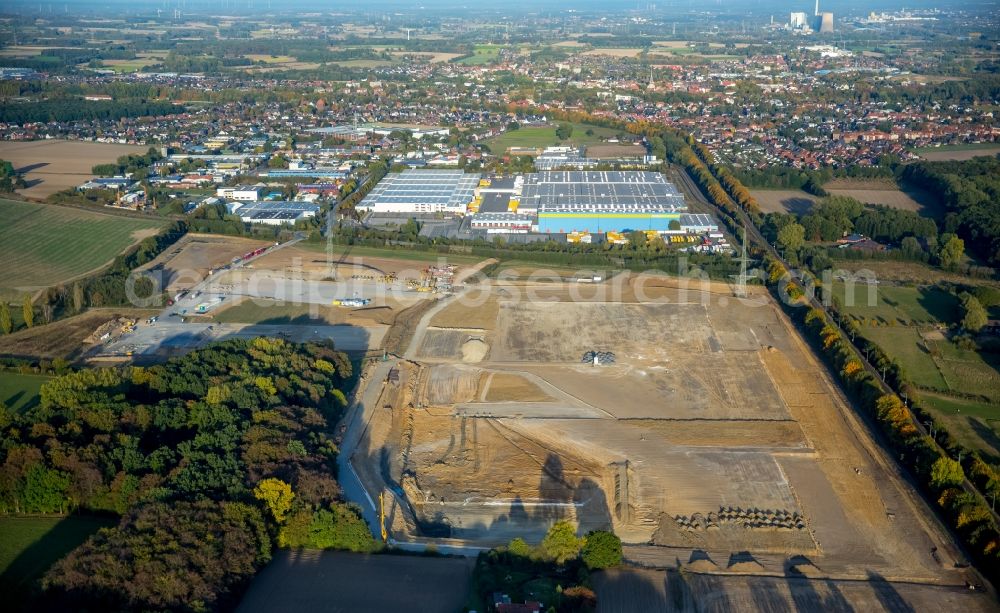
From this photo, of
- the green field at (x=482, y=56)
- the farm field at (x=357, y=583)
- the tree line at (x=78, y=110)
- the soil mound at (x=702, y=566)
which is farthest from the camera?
the green field at (x=482, y=56)

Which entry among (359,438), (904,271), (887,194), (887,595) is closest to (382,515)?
(359,438)

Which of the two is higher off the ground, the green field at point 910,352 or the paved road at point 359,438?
the green field at point 910,352

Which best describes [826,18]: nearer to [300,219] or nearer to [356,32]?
[356,32]

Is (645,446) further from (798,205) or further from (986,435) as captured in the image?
(798,205)

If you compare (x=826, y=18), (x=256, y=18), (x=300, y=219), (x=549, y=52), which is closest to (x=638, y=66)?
(x=549, y=52)

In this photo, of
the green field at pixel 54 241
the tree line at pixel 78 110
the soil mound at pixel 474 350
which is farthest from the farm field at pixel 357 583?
the tree line at pixel 78 110

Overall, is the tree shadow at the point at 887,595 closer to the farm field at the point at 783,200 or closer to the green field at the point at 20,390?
the green field at the point at 20,390
